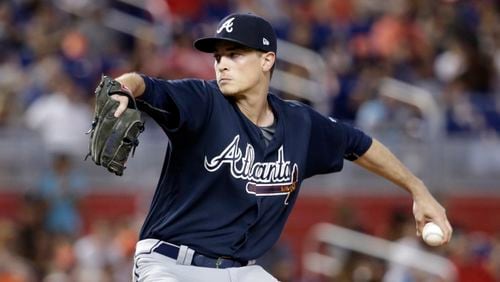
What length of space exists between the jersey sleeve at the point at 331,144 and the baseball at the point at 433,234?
1.95 ft

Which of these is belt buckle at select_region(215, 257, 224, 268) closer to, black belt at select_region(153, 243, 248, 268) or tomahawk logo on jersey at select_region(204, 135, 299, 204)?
black belt at select_region(153, 243, 248, 268)

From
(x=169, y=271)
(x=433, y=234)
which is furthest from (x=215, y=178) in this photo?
(x=433, y=234)

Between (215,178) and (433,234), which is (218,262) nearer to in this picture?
(215,178)

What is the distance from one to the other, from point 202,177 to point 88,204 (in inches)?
284

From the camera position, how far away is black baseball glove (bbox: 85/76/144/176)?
5.68 m

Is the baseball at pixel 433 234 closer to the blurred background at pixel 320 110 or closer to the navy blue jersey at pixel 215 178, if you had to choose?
the navy blue jersey at pixel 215 178

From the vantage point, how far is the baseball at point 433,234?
659cm

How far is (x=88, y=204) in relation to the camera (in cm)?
1334

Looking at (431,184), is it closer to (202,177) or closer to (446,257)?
(446,257)

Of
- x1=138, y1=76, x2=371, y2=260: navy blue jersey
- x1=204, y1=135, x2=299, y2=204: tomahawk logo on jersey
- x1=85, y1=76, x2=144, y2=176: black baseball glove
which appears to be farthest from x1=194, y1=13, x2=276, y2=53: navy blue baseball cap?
x1=85, y1=76, x2=144, y2=176: black baseball glove

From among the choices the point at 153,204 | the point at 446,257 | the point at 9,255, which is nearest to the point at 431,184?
the point at 446,257

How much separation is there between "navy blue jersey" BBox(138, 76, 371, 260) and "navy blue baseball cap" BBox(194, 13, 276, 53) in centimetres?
20

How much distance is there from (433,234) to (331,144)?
2.34ft

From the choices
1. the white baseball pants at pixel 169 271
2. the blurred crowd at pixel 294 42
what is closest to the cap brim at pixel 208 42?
the white baseball pants at pixel 169 271
